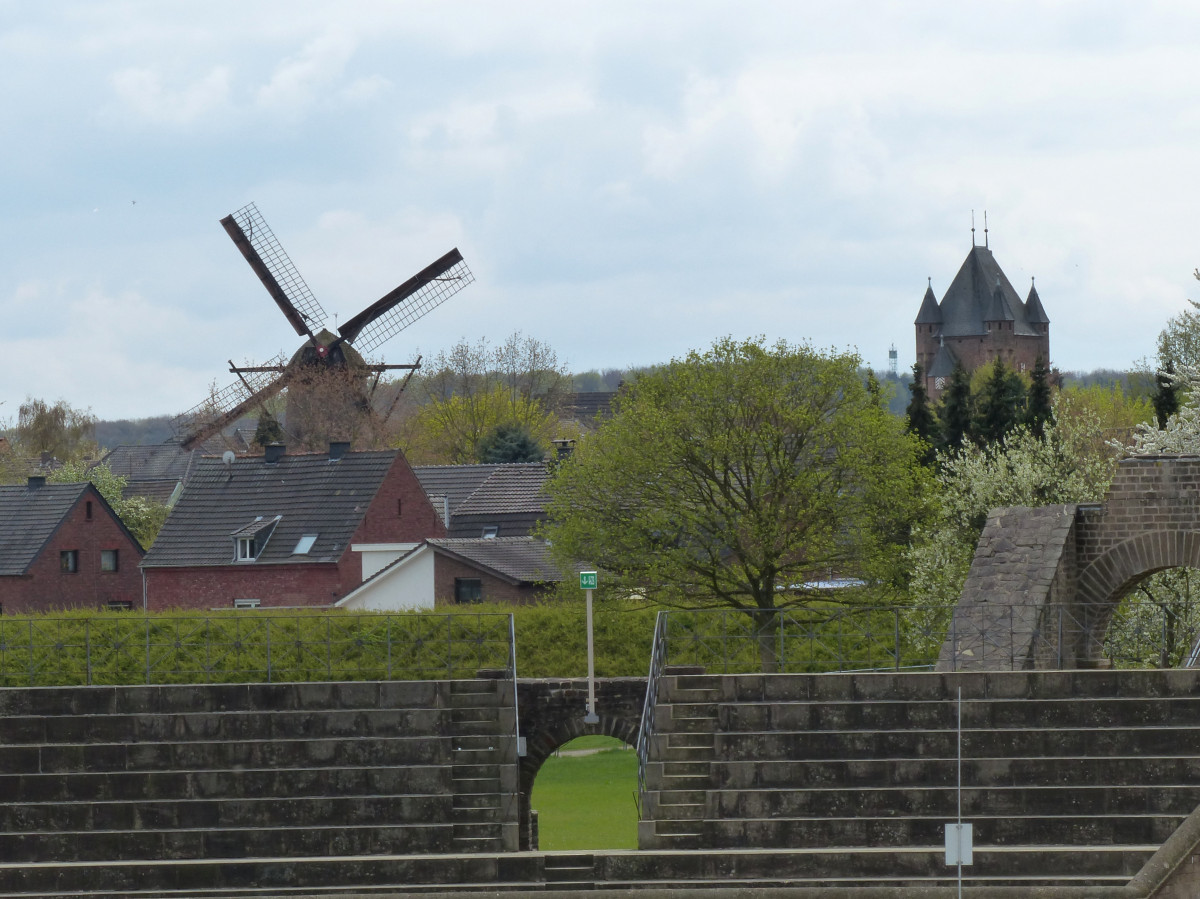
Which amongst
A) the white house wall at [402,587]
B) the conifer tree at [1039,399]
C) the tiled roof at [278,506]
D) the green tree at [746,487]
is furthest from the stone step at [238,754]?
the conifer tree at [1039,399]

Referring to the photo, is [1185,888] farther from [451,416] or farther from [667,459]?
[451,416]

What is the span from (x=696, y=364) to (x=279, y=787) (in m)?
14.0

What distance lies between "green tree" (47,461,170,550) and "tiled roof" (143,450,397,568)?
16433mm

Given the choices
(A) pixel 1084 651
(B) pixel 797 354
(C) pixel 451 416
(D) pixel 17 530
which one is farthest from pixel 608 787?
(C) pixel 451 416

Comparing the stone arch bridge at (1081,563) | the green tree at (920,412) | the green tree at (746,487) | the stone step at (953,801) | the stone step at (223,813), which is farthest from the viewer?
the green tree at (920,412)

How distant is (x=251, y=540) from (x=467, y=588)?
24.2 feet

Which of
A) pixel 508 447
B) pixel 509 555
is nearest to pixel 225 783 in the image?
pixel 509 555

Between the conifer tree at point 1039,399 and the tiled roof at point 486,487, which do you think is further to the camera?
the conifer tree at point 1039,399

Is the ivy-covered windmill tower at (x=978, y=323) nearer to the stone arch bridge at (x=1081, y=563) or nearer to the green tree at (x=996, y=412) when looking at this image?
the green tree at (x=996, y=412)

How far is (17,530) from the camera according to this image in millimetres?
51094

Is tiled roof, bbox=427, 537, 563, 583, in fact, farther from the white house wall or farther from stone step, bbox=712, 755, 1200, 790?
stone step, bbox=712, 755, 1200, 790

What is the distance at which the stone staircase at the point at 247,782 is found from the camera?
19422 millimetres

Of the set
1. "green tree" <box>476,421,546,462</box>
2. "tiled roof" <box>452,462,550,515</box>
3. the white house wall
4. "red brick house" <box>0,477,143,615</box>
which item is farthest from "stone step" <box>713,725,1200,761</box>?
"green tree" <box>476,421,546,462</box>

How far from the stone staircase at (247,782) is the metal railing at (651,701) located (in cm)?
145
